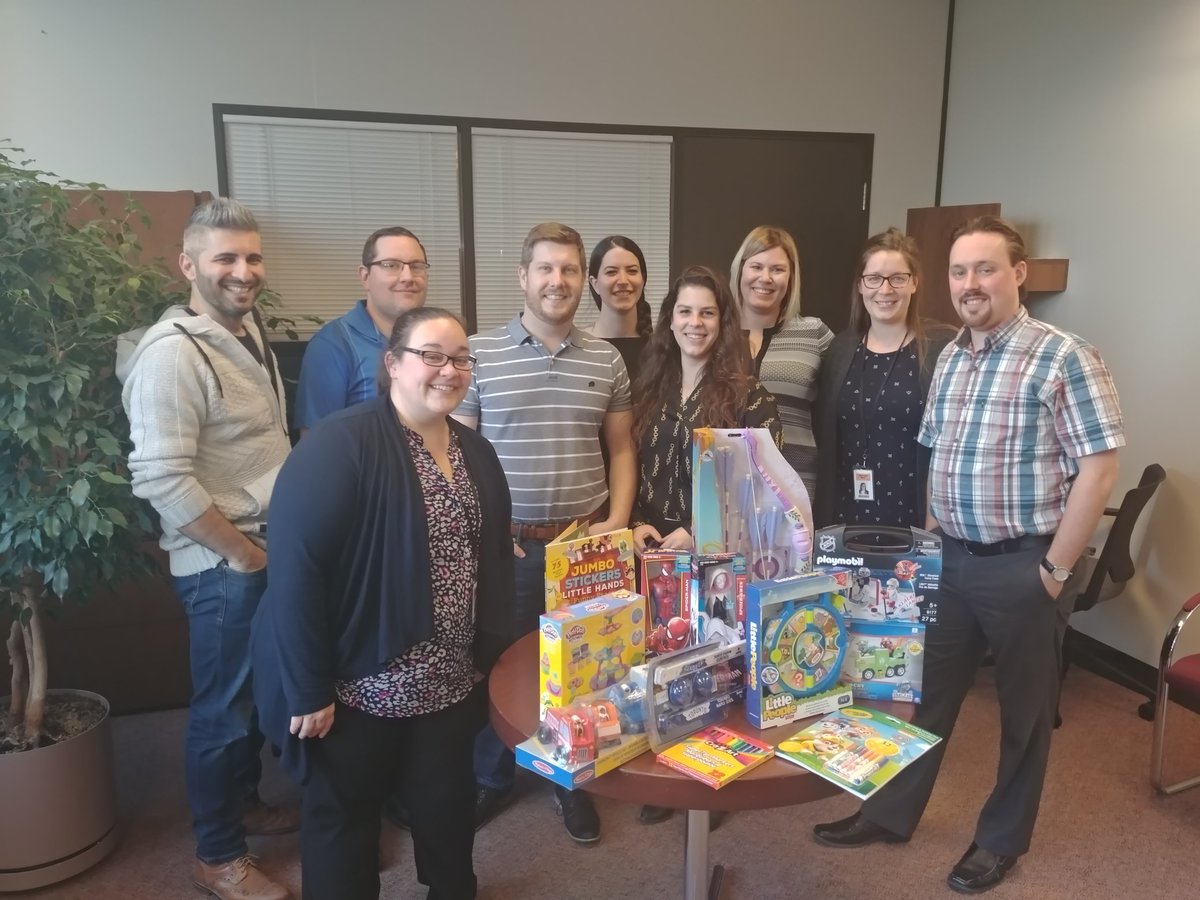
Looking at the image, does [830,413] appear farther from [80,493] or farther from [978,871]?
[80,493]

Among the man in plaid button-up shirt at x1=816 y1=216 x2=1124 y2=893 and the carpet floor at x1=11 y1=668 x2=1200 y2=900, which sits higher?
the man in plaid button-up shirt at x1=816 y1=216 x2=1124 y2=893

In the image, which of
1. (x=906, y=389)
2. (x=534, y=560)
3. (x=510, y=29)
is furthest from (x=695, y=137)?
(x=534, y=560)

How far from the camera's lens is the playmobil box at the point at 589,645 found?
1.29 m

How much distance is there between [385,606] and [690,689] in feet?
1.89

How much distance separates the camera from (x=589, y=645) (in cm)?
134

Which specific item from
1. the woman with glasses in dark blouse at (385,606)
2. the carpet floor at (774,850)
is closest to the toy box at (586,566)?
the woman with glasses in dark blouse at (385,606)

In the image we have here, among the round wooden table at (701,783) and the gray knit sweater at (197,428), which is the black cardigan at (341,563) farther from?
the gray knit sweater at (197,428)

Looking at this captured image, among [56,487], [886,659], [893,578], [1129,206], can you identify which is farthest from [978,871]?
[1129,206]

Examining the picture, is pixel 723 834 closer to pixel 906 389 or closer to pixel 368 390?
pixel 906 389

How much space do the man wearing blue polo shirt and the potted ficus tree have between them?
17.7 inches

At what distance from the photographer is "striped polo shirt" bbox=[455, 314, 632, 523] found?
2152 millimetres

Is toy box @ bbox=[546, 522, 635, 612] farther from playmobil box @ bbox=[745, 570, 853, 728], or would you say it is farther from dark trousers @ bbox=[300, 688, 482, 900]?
dark trousers @ bbox=[300, 688, 482, 900]

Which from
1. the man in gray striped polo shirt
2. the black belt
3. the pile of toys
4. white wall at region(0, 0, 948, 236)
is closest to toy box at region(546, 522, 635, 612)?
the pile of toys

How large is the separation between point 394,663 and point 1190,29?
3.48 meters
